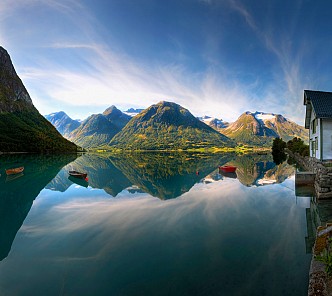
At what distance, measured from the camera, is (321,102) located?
97.0 ft

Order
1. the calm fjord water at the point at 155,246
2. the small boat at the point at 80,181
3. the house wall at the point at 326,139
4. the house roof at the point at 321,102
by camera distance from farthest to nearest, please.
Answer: the small boat at the point at 80,181 < the house wall at the point at 326,139 < the house roof at the point at 321,102 < the calm fjord water at the point at 155,246

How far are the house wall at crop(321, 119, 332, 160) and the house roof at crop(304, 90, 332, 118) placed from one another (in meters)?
0.94

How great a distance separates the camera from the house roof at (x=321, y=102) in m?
27.1

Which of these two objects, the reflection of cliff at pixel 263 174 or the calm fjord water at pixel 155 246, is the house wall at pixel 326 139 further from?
the reflection of cliff at pixel 263 174

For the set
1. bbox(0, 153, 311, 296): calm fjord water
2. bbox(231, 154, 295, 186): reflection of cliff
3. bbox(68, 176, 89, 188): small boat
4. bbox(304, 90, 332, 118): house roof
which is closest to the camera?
bbox(0, 153, 311, 296): calm fjord water

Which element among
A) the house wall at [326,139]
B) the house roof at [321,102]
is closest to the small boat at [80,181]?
the house wall at [326,139]

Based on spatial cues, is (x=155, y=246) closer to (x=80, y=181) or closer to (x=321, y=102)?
(x=80, y=181)

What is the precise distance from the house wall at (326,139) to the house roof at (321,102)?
94 cm

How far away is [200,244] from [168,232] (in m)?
2.87

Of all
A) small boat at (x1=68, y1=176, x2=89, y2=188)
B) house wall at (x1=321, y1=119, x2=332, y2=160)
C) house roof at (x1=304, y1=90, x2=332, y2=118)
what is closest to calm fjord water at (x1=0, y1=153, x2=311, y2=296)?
house wall at (x1=321, y1=119, x2=332, y2=160)

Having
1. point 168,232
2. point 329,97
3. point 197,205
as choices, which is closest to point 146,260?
point 168,232

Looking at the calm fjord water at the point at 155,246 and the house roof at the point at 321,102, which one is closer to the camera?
the calm fjord water at the point at 155,246

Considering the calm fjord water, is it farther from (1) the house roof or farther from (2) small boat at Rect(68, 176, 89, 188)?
(1) the house roof

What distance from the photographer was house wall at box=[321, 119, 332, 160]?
2723 cm
